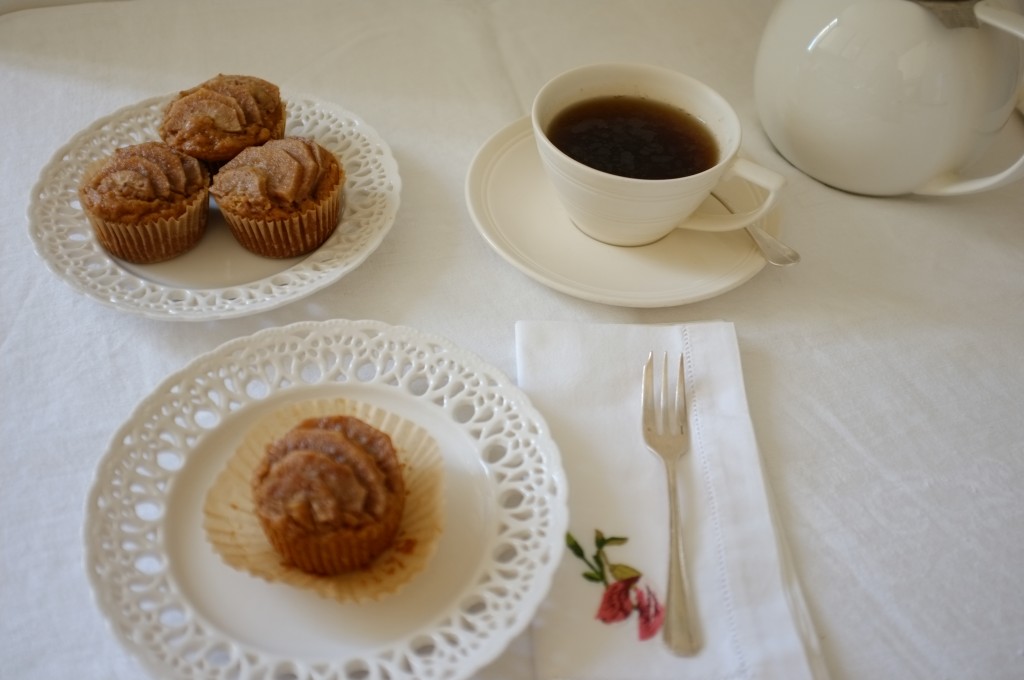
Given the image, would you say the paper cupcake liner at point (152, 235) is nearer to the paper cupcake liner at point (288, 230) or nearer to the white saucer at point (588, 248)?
the paper cupcake liner at point (288, 230)

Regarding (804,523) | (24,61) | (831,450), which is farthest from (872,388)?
(24,61)

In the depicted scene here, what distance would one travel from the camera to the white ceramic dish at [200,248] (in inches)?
37.6

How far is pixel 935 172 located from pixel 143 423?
3.59 feet

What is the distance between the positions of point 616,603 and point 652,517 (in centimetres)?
10

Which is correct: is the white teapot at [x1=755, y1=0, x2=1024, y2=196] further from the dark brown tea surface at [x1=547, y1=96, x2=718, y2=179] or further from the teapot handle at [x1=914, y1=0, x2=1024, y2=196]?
the dark brown tea surface at [x1=547, y1=96, x2=718, y2=179]

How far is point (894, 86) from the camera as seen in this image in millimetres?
1051

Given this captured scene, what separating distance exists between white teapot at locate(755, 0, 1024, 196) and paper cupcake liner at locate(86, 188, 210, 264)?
848 mm

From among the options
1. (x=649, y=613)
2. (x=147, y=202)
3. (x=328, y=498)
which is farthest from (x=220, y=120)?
(x=649, y=613)

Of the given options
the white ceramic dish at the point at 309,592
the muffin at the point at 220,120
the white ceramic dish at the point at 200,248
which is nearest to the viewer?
the white ceramic dish at the point at 309,592

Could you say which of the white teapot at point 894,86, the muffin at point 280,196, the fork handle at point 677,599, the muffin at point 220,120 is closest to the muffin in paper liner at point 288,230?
the muffin at point 280,196

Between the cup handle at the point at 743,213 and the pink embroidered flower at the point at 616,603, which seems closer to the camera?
the pink embroidered flower at the point at 616,603

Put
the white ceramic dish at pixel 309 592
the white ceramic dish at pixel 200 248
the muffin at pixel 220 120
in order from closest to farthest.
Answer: the white ceramic dish at pixel 309 592 → the white ceramic dish at pixel 200 248 → the muffin at pixel 220 120

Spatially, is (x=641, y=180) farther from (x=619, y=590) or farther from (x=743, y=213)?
(x=619, y=590)

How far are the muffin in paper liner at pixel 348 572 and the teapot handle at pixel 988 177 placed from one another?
85cm
